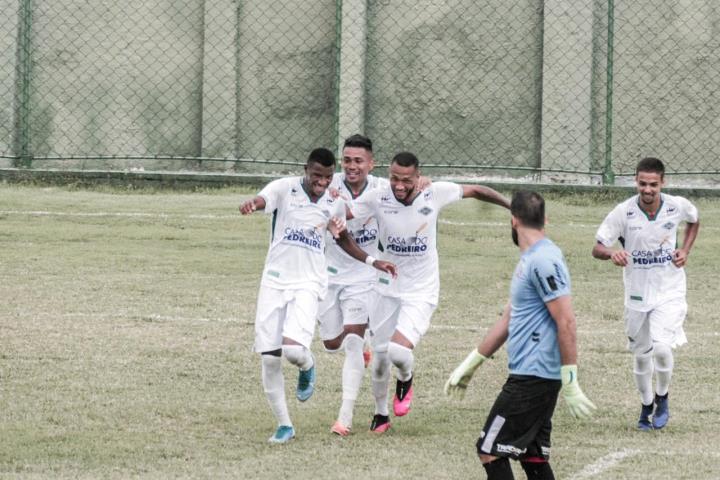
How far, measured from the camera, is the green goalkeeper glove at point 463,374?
8.08 metres

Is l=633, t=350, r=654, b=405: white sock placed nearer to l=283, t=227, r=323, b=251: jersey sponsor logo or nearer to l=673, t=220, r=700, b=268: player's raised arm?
l=673, t=220, r=700, b=268: player's raised arm

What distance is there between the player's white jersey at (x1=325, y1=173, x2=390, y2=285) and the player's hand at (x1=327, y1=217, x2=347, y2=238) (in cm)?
54

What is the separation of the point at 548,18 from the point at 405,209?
9.12 meters

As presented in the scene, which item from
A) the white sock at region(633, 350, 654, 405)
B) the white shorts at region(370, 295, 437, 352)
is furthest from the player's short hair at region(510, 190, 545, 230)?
the white sock at region(633, 350, 654, 405)

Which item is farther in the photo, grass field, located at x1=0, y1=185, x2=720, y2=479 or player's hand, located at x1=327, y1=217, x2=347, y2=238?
player's hand, located at x1=327, y1=217, x2=347, y2=238

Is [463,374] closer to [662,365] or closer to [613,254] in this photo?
[613,254]

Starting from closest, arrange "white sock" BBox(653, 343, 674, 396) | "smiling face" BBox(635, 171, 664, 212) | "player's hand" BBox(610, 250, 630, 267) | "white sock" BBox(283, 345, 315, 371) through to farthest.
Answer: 1. "white sock" BBox(283, 345, 315, 371)
2. "player's hand" BBox(610, 250, 630, 267)
3. "white sock" BBox(653, 343, 674, 396)
4. "smiling face" BBox(635, 171, 664, 212)

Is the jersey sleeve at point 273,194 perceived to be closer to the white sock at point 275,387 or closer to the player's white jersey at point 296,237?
the player's white jersey at point 296,237

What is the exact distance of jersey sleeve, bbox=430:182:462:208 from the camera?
10.8 m

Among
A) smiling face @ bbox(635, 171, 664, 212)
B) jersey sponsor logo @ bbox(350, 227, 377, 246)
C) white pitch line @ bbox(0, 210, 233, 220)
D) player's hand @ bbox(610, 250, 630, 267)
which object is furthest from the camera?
white pitch line @ bbox(0, 210, 233, 220)

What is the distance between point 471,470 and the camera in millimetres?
9227

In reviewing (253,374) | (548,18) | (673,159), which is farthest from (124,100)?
(253,374)

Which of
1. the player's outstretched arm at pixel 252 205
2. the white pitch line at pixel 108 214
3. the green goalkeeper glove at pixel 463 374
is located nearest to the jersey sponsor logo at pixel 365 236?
the player's outstretched arm at pixel 252 205

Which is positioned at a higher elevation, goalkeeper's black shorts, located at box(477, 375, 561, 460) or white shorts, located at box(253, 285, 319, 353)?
white shorts, located at box(253, 285, 319, 353)
